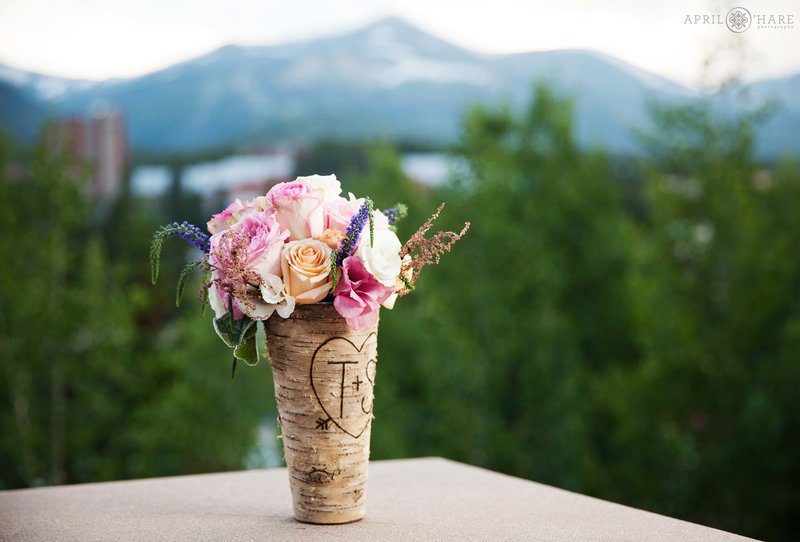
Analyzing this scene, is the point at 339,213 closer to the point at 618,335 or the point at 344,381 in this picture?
the point at 344,381

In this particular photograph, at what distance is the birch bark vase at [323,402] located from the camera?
130 centimetres

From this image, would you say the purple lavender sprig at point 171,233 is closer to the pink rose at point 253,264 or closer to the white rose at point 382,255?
the pink rose at point 253,264

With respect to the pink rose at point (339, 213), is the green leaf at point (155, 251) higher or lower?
lower

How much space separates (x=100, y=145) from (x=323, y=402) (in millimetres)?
7586

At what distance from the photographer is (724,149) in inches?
233

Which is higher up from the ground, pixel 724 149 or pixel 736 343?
pixel 724 149

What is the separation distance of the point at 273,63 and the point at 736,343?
711 cm

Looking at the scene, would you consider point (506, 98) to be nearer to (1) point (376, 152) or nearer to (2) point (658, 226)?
(1) point (376, 152)

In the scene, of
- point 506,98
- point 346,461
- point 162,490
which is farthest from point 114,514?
point 506,98

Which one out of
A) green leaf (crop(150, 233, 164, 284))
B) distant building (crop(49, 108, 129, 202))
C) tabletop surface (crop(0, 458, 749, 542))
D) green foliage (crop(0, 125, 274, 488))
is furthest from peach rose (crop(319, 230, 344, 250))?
distant building (crop(49, 108, 129, 202))

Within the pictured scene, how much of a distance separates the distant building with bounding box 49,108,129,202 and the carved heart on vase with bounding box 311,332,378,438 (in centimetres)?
447

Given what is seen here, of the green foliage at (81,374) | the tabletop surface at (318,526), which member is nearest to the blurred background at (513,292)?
the green foliage at (81,374)

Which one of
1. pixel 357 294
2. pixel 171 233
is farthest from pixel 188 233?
pixel 357 294

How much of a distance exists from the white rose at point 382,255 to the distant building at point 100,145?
4509mm
